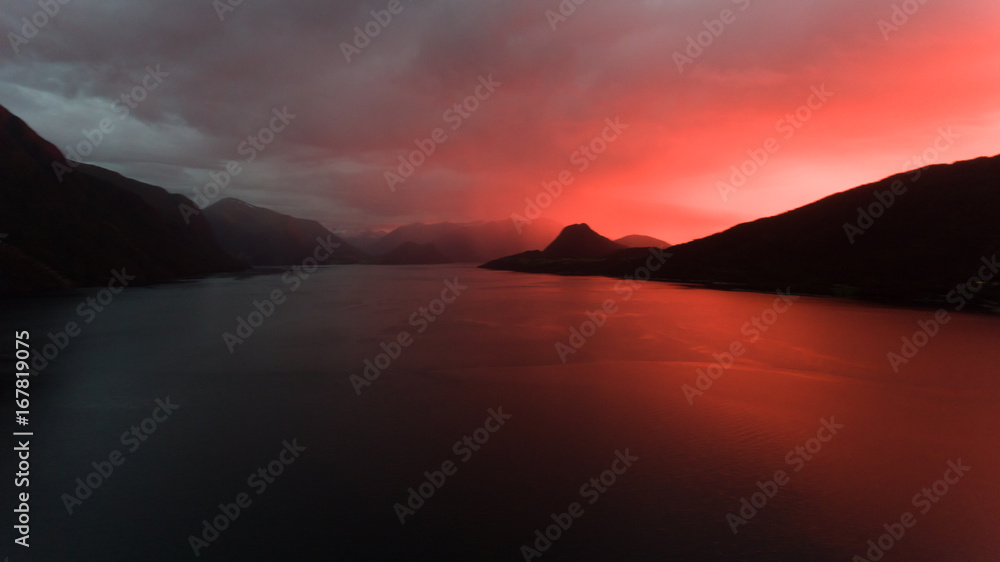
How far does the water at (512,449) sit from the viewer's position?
11.2 m

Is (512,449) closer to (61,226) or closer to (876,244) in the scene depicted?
(61,226)

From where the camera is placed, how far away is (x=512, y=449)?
1647 cm

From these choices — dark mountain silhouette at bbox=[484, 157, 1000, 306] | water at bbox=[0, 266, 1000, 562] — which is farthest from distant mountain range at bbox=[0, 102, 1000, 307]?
water at bbox=[0, 266, 1000, 562]

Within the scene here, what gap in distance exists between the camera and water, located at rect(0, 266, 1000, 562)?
441 inches

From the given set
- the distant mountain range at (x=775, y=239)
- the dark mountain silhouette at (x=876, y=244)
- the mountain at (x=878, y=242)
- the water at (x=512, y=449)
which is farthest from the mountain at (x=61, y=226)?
the mountain at (x=878, y=242)

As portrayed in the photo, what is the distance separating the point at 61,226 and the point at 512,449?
139356mm

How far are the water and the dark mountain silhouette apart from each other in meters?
72.4

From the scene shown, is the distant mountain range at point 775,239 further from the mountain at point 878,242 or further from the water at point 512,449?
the water at point 512,449

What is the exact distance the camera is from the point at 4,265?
77.6m


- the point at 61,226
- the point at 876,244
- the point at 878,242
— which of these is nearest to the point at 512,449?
the point at 61,226

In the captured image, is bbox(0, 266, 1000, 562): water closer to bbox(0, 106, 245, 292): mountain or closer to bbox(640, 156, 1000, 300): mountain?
bbox(640, 156, 1000, 300): mountain

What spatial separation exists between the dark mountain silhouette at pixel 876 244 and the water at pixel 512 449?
2851 inches

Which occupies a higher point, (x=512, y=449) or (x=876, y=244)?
(x=512, y=449)

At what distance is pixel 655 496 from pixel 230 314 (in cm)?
5758
